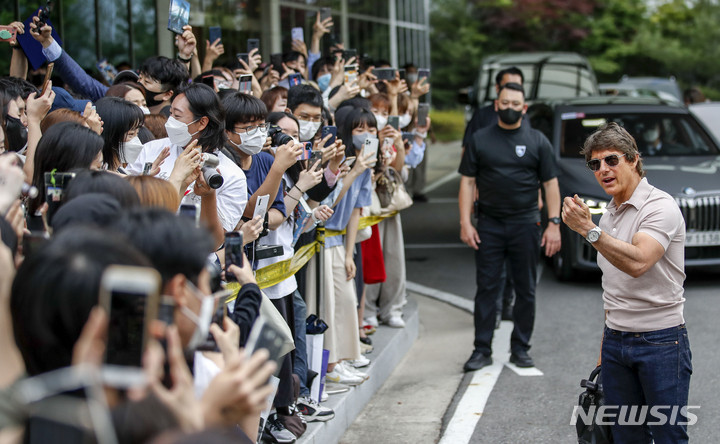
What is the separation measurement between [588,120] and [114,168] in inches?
262

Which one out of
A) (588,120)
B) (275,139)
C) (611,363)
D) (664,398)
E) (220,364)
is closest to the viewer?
(220,364)

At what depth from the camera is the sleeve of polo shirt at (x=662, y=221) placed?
11.2ft

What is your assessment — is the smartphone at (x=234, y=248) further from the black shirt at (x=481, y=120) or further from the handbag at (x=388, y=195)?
the black shirt at (x=481, y=120)

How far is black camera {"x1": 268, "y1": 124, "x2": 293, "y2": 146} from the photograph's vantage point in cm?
422

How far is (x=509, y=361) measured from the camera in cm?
602

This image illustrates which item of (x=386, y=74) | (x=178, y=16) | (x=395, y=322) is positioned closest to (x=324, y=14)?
(x=386, y=74)

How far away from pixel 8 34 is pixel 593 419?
4.01 metres

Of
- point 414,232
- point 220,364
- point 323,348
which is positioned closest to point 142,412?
point 220,364

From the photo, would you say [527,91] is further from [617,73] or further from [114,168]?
[617,73]

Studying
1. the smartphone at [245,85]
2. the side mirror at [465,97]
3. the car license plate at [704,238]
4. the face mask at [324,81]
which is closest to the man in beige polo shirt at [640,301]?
the smartphone at [245,85]

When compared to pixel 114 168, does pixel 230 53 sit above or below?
above

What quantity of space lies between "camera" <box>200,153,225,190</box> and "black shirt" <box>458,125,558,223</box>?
294 cm

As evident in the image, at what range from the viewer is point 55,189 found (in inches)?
97.2

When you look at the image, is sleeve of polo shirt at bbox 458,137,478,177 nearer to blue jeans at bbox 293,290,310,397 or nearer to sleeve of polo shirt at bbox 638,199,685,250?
blue jeans at bbox 293,290,310,397
